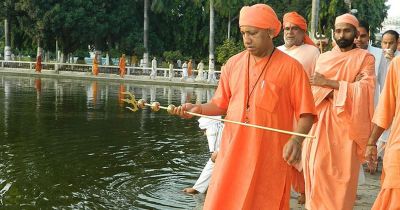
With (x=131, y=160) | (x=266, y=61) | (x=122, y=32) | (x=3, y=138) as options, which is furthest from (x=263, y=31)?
(x=122, y=32)

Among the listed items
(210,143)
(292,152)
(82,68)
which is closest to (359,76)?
(292,152)

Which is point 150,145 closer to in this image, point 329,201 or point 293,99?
point 329,201

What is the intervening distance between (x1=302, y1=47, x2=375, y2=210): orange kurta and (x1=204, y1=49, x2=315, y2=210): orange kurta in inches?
46.6

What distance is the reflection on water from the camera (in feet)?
21.6

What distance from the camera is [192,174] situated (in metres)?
8.12

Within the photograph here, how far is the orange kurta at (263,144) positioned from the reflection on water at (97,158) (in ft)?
7.65

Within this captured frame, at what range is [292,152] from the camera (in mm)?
3748

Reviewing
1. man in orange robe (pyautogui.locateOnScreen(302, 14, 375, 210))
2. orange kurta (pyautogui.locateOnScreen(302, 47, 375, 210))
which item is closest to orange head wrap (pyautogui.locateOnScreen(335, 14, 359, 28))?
man in orange robe (pyautogui.locateOnScreen(302, 14, 375, 210))

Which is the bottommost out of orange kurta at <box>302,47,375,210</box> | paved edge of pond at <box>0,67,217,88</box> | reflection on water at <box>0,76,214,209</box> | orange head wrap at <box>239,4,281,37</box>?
paved edge of pond at <box>0,67,217,88</box>

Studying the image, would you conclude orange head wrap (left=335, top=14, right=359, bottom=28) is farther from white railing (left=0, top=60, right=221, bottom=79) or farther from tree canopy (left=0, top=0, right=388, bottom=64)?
white railing (left=0, top=60, right=221, bottom=79)

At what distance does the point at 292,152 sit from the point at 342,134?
5.01 ft

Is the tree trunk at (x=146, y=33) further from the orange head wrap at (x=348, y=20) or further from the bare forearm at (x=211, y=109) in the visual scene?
the bare forearm at (x=211, y=109)

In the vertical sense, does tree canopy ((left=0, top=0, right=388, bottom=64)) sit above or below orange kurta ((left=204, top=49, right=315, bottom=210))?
above

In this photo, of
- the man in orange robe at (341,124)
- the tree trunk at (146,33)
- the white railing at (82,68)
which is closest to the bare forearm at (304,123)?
the man in orange robe at (341,124)
